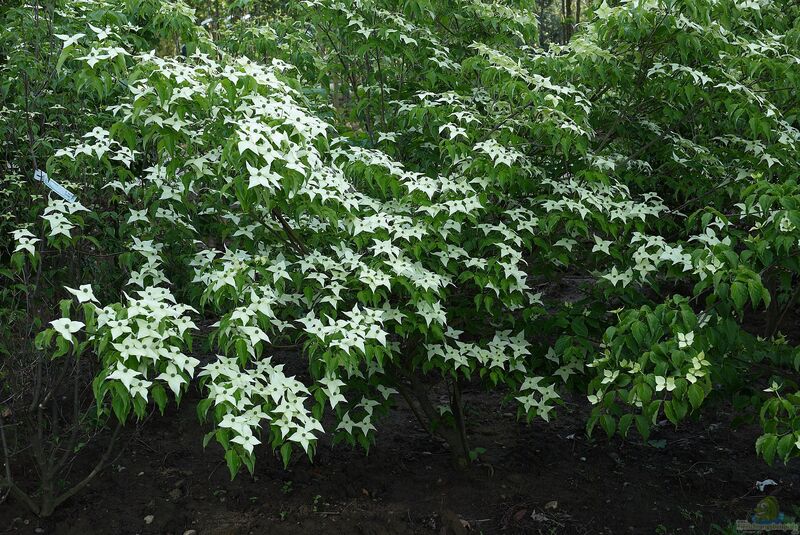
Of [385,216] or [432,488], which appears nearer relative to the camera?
[385,216]

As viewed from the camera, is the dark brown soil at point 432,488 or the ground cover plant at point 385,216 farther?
the dark brown soil at point 432,488

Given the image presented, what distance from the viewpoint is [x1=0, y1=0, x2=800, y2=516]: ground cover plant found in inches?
93.3

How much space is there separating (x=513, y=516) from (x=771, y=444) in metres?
1.41

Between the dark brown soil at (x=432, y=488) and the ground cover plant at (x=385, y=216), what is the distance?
0.25 m

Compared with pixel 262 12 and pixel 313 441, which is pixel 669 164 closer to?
pixel 313 441

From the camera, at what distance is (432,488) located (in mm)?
3514

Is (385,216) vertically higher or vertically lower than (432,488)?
higher

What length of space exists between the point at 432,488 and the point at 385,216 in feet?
4.78

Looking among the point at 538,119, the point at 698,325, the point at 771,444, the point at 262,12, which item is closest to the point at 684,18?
the point at 538,119

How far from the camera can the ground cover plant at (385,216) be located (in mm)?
2369

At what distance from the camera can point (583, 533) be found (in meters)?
3.18

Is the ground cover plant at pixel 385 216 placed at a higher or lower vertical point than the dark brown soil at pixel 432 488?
higher

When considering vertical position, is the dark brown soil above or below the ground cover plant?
below

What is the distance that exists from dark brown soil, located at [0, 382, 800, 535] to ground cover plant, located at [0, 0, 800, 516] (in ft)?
0.81
